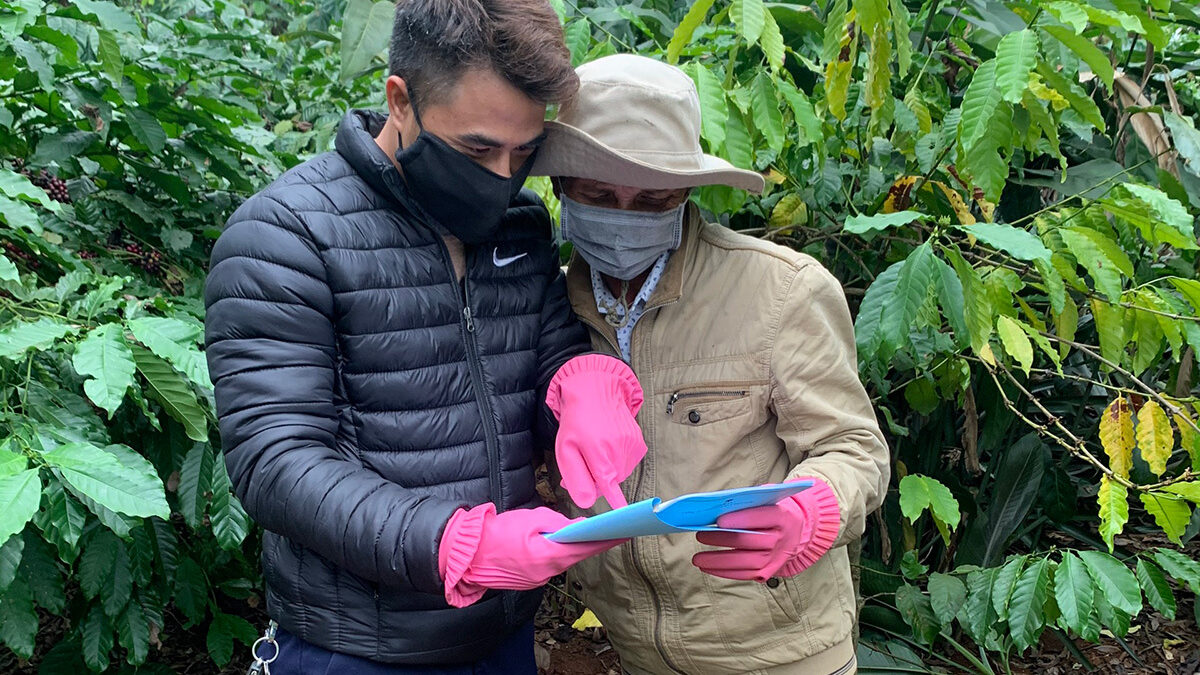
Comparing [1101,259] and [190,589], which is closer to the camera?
[1101,259]

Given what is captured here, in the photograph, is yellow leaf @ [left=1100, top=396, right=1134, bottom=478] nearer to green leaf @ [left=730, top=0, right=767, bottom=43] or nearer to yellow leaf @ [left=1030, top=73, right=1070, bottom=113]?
yellow leaf @ [left=1030, top=73, right=1070, bottom=113]

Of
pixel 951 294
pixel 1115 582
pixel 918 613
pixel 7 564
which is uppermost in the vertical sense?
pixel 951 294

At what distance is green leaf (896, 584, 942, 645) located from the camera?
8.39ft

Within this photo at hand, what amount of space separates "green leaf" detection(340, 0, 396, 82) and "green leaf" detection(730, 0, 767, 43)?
2.18 ft

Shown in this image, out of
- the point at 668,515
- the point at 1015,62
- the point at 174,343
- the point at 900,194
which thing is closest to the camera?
the point at 668,515

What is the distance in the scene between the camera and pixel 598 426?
1.36 meters

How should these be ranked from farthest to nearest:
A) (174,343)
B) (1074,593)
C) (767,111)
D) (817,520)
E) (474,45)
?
1. (1074,593)
2. (767,111)
3. (174,343)
4. (817,520)
5. (474,45)

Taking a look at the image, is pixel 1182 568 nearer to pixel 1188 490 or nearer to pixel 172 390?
pixel 1188 490

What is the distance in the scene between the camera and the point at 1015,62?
1.70 metres

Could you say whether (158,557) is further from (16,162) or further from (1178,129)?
(1178,129)

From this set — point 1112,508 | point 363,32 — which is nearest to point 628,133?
point 363,32

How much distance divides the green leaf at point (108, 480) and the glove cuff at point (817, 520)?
2.99ft

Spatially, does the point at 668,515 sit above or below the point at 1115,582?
above

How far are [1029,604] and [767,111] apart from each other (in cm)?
124
